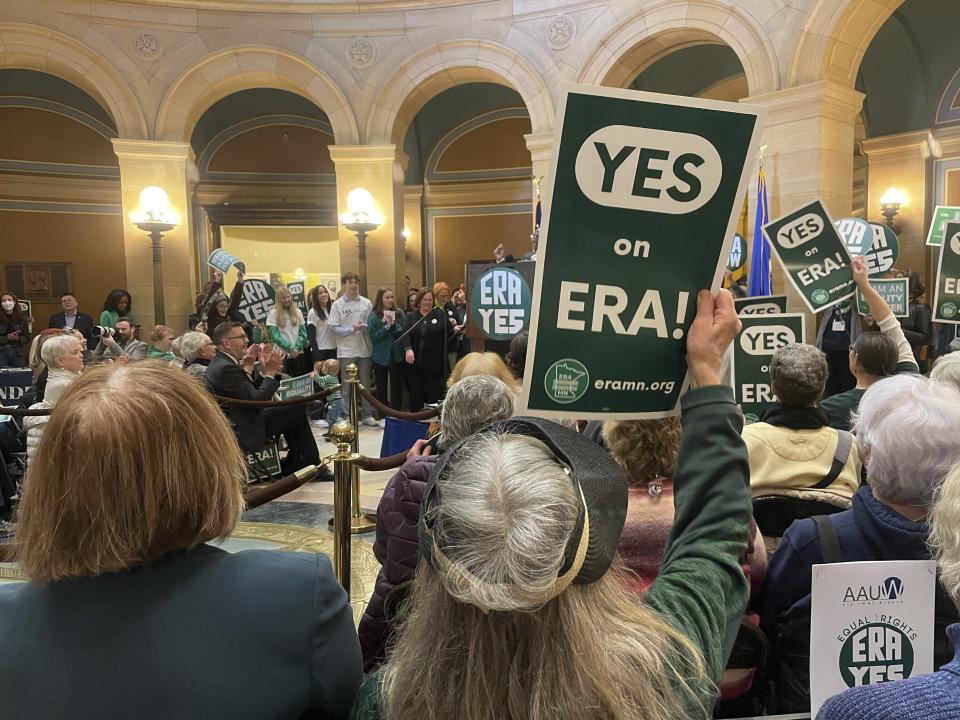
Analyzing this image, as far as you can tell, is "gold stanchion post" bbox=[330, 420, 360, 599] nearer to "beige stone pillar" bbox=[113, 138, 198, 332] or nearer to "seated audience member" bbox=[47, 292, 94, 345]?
"seated audience member" bbox=[47, 292, 94, 345]

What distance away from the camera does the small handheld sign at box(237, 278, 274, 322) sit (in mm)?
7398

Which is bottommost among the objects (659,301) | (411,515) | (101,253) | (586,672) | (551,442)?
(411,515)

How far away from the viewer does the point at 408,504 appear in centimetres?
236

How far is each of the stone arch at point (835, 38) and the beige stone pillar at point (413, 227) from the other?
8.75m

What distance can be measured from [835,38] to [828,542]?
27.6 feet

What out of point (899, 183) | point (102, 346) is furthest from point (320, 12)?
point (899, 183)

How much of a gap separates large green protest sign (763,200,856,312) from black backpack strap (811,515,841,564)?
297 centimetres

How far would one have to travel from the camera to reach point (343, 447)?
129 inches

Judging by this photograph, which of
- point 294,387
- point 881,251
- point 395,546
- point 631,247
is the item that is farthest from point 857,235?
point 631,247

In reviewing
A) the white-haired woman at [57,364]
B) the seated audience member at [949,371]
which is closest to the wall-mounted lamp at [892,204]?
the seated audience member at [949,371]

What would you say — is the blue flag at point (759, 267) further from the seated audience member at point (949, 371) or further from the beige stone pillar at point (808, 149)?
the seated audience member at point (949, 371)

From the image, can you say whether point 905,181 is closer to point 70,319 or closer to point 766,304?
point 766,304

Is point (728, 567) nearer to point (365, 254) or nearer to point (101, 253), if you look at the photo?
point (365, 254)

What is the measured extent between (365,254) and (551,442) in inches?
405
